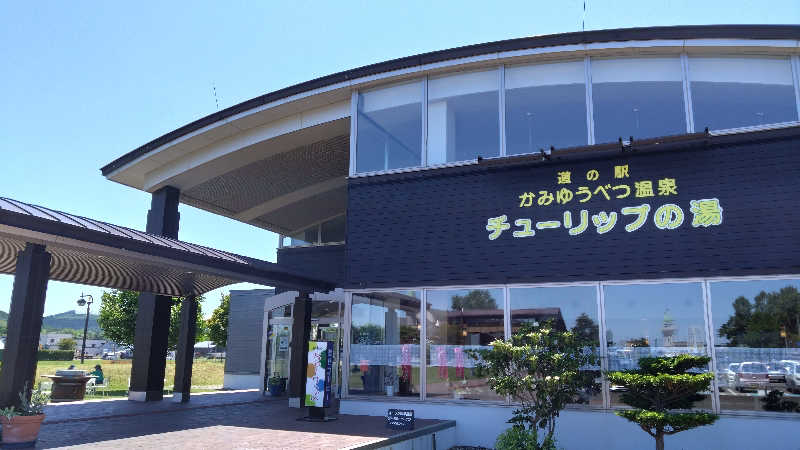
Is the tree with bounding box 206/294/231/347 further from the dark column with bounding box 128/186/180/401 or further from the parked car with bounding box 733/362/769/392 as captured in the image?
the parked car with bounding box 733/362/769/392

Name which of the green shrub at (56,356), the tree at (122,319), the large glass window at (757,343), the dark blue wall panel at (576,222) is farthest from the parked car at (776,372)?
the green shrub at (56,356)

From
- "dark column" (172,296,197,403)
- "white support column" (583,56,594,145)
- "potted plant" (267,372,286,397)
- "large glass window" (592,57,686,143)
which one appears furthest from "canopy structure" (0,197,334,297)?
"large glass window" (592,57,686,143)

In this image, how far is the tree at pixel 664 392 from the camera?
27.1ft

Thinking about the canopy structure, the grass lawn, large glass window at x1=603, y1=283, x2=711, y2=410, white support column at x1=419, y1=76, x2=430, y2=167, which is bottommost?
the grass lawn

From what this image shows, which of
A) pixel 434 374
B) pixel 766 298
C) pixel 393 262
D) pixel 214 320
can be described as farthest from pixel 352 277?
pixel 214 320

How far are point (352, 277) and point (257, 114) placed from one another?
4.68 meters

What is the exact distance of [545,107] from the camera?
1170 cm

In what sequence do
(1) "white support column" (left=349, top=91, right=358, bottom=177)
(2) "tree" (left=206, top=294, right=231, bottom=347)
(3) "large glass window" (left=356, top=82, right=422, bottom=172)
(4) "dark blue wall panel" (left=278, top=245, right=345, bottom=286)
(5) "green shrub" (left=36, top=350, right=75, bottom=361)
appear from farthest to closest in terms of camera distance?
(5) "green shrub" (left=36, top=350, right=75, bottom=361), (2) "tree" (left=206, top=294, right=231, bottom=347), (4) "dark blue wall panel" (left=278, top=245, right=345, bottom=286), (1) "white support column" (left=349, top=91, right=358, bottom=177), (3) "large glass window" (left=356, top=82, right=422, bottom=172)

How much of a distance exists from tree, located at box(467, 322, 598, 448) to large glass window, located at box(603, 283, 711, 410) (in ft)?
2.21

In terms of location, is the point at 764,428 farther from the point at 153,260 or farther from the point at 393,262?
the point at 153,260

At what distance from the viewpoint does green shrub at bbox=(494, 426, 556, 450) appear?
9.20 m

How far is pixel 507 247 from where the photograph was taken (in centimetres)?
1142

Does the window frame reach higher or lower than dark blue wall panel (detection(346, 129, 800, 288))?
lower

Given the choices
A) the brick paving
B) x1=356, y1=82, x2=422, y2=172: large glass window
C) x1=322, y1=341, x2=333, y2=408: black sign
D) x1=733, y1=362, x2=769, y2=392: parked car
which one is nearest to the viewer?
the brick paving
